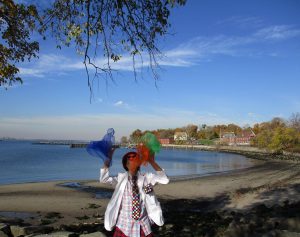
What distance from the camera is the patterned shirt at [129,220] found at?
18.0ft

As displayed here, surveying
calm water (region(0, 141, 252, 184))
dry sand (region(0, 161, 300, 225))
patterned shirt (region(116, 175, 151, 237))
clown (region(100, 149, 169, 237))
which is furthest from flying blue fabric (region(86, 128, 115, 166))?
dry sand (region(0, 161, 300, 225))

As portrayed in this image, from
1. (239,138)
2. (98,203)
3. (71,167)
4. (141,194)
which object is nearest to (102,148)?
(141,194)

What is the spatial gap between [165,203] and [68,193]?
756 centimetres

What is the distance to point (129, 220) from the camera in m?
5.48

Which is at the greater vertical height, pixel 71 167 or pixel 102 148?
pixel 102 148

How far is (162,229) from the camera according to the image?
10617 mm

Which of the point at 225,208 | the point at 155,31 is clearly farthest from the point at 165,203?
the point at 155,31

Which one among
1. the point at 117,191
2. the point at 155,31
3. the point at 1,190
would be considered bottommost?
the point at 1,190

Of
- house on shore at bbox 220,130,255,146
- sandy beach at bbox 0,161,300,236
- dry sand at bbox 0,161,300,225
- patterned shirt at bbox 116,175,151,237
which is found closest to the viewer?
patterned shirt at bbox 116,175,151,237

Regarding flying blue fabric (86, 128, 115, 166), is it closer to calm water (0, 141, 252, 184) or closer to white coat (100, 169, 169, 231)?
white coat (100, 169, 169, 231)

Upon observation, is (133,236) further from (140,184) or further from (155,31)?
(155,31)

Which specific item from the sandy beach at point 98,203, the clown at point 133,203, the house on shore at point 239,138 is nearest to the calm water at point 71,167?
the sandy beach at point 98,203

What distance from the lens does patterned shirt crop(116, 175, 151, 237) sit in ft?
18.0

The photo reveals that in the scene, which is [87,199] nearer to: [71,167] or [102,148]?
[102,148]
